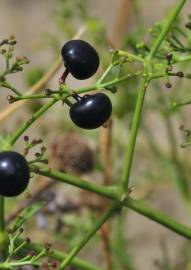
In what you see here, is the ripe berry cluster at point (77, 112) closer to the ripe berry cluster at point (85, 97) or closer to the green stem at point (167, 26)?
the ripe berry cluster at point (85, 97)

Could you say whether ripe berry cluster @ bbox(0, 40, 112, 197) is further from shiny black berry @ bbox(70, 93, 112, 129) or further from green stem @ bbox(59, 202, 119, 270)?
green stem @ bbox(59, 202, 119, 270)

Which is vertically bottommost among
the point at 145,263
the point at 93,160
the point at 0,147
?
the point at 145,263

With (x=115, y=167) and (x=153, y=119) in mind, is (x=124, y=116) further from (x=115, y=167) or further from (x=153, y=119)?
(x=153, y=119)

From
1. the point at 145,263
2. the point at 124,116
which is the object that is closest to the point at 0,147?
the point at 124,116

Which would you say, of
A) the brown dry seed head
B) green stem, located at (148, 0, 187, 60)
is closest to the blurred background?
the brown dry seed head

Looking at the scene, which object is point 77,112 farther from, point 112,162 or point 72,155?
point 112,162
